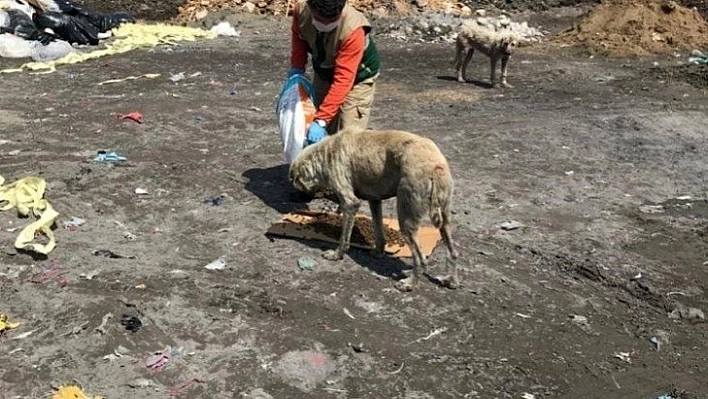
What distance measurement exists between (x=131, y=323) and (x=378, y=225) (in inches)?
87.0

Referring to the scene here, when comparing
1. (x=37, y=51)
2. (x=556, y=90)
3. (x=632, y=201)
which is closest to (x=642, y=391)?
(x=632, y=201)

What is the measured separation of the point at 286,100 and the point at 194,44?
9.61 metres

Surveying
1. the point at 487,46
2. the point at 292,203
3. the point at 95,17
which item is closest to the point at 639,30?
the point at 487,46

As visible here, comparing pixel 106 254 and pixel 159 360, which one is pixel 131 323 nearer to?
pixel 159 360

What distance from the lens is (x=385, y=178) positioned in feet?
20.0

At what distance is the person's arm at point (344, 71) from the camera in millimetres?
6891

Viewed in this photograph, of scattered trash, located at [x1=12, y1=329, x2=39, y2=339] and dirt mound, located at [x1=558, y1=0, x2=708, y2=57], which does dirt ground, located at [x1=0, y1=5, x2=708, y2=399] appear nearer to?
scattered trash, located at [x1=12, y1=329, x2=39, y2=339]

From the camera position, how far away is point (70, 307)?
562cm

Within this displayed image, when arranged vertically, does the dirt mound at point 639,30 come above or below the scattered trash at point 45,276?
above

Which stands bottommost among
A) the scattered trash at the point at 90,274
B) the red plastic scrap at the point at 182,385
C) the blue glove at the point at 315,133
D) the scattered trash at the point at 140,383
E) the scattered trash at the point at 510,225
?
the scattered trash at the point at 90,274

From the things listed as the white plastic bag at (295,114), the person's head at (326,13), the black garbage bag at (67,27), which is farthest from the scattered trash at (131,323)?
the black garbage bag at (67,27)

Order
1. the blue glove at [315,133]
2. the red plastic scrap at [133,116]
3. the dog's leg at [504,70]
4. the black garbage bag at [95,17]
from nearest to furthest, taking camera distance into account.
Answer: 1. the blue glove at [315,133]
2. the red plastic scrap at [133,116]
3. the dog's leg at [504,70]
4. the black garbage bag at [95,17]

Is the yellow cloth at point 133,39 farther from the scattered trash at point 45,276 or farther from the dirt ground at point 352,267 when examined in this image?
the scattered trash at point 45,276

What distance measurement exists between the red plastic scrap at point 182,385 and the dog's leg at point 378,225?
7.36ft
